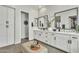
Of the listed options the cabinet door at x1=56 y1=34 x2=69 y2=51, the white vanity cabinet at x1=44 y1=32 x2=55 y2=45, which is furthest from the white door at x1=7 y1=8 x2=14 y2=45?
the cabinet door at x1=56 y1=34 x2=69 y2=51

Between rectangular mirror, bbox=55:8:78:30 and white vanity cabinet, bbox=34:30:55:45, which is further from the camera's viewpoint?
white vanity cabinet, bbox=34:30:55:45

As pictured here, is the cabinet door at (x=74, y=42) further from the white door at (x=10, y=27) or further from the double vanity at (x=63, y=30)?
the white door at (x=10, y=27)

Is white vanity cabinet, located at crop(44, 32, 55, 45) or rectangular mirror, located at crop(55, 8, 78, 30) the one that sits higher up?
rectangular mirror, located at crop(55, 8, 78, 30)

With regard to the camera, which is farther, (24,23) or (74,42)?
(74,42)

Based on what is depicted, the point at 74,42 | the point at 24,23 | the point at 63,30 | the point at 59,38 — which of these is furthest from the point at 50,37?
the point at 24,23

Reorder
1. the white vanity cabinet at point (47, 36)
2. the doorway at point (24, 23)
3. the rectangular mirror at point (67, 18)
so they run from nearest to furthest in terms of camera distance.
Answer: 1. the doorway at point (24, 23)
2. the rectangular mirror at point (67, 18)
3. the white vanity cabinet at point (47, 36)

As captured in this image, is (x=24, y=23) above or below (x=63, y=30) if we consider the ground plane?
above

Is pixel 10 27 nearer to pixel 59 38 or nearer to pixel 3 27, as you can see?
pixel 3 27

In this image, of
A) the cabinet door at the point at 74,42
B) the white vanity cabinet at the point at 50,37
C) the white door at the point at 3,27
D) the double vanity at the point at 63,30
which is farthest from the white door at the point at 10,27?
the cabinet door at the point at 74,42

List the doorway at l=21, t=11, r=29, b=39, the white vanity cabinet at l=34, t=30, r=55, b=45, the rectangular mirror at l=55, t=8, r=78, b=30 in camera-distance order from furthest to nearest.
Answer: the white vanity cabinet at l=34, t=30, r=55, b=45 → the rectangular mirror at l=55, t=8, r=78, b=30 → the doorway at l=21, t=11, r=29, b=39

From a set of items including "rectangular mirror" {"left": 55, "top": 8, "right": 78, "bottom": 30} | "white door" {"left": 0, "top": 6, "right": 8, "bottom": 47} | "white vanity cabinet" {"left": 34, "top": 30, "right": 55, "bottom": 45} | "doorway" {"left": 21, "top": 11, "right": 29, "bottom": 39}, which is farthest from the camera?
"white vanity cabinet" {"left": 34, "top": 30, "right": 55, "bottom": 45}

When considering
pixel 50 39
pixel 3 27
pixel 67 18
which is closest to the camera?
pixel 3 27

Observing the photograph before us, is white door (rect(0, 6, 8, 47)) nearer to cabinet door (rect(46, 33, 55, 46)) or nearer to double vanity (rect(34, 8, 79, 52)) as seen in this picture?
double vanity (rect(34, 8, 79, 52))
